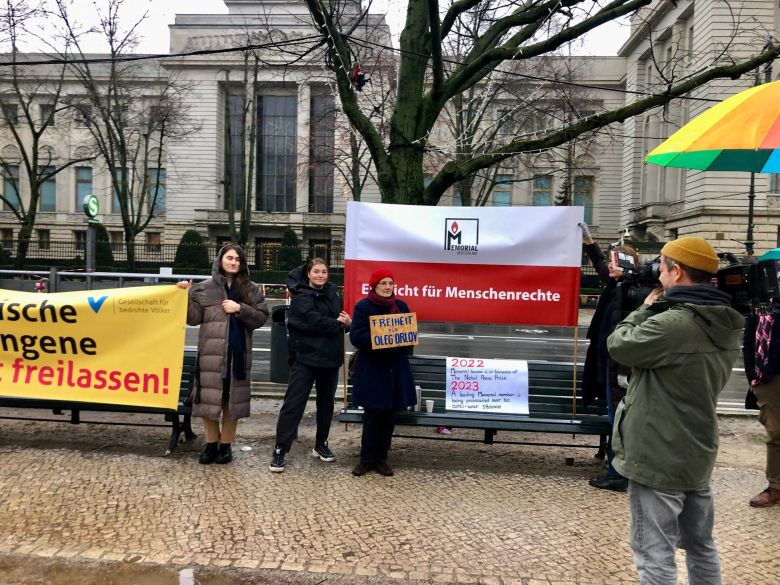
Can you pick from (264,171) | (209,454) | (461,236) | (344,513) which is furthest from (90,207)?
(264,171)

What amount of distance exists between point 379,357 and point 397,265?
3.32 ft

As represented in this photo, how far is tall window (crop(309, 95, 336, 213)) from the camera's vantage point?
115ft

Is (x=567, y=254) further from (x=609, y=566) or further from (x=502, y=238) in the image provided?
(x=609, y=566)

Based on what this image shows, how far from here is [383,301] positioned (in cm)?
516

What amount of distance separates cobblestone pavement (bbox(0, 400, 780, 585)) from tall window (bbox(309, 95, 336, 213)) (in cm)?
2652

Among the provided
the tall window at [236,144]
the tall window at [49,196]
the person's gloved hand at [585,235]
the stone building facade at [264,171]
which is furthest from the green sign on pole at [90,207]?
the tall window at [49,196]

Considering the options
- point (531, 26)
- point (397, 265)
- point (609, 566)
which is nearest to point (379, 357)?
point (397, 265)

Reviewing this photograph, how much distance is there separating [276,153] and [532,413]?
47.5 metres

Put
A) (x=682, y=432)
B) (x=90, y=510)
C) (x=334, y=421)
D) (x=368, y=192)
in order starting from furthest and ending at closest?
(x=368, y=192), (x=334, y=421), (x=90, y=510), (x=682, y=432)

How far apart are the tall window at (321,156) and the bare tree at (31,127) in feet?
43.5

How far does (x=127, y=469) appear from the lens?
5.15 metres

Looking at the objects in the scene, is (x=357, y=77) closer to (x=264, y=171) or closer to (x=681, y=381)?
(x=681, y=381)

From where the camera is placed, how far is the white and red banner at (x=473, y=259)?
216 inches

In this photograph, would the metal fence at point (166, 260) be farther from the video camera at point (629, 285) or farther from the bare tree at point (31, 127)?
the video camera at point (629, 285)
